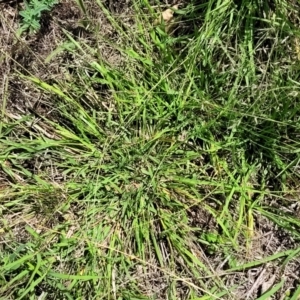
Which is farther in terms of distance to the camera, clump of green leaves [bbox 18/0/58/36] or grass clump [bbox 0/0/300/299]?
clump of green leaves [bbox 18/0/58/36]

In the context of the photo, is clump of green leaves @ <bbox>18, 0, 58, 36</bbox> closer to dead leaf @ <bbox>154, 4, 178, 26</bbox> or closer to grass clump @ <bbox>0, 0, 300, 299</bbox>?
grass clump @ <bbox>0, 0, 300, 299</bbox>

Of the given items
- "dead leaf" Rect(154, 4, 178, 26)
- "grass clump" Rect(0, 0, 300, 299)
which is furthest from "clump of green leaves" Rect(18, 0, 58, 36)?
"dead leaf" Rect(154, 4, 178, 26)

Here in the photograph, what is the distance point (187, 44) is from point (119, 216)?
72 cm

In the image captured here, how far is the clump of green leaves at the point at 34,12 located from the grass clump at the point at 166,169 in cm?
16

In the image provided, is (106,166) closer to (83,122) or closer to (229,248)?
(83,122)

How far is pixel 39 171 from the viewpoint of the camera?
241 centimetres

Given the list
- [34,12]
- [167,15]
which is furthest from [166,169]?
[34,12]

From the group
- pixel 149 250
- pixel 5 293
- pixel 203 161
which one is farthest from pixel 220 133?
pixel 5 293

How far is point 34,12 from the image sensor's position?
7.98 feet

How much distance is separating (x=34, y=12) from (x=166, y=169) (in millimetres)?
830

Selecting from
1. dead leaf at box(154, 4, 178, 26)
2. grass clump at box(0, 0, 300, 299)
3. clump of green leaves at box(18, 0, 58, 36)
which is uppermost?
clump of green leaves at box(18, 0, 58, 36)

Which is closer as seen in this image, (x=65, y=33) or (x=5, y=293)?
(x=5, y=293)

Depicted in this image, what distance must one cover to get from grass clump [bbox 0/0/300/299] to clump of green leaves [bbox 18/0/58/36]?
16cm

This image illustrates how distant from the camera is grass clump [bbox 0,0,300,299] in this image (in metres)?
2.29
